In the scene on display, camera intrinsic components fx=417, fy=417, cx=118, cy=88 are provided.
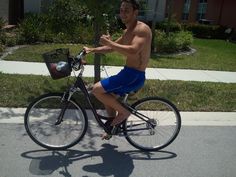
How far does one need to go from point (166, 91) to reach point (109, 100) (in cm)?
351

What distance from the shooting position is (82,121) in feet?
16.2

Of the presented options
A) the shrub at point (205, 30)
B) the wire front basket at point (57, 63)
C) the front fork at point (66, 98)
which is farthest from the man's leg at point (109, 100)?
the shrub at point (205, 30)

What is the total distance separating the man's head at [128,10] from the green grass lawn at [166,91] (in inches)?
102

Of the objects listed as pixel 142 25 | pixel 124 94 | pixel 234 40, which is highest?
pixel 142 25

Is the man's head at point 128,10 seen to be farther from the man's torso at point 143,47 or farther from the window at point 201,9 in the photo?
the window at point 201,9

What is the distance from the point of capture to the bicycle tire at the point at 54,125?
15.9ft

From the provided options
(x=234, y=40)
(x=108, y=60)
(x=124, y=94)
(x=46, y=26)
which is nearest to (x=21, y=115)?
(x=124, y=94)

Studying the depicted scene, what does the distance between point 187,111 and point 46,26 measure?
319 inches

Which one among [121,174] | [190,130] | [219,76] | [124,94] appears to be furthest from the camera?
[219,76]

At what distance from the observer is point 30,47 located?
12062 millimetres

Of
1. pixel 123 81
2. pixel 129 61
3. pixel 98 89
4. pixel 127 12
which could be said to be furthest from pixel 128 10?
pixel 98 89

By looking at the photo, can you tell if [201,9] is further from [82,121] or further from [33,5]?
[82,121]

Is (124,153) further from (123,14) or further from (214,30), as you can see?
(214,30)

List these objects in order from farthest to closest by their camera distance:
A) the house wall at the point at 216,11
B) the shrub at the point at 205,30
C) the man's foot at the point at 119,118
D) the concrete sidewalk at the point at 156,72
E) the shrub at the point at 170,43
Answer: the house wall at the point at 216,11
the shrub at the point at 205,30
the shrub at the point at 170,43
the concrete sidewalk at the point at 156,72
the man's foot at the point at 119,118
